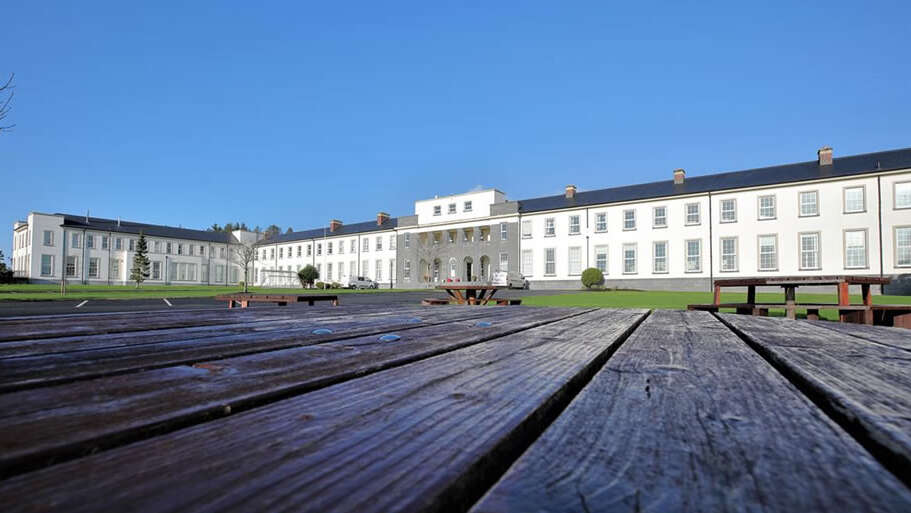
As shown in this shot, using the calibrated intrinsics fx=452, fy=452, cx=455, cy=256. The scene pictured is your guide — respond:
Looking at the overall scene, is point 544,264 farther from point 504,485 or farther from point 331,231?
point 504,485

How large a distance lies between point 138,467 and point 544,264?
3526 cm

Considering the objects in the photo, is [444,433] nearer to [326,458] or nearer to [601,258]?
[326,458]

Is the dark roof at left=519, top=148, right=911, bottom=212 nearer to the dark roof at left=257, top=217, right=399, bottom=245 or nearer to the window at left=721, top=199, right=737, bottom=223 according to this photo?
the window at left=721, top=199, right=737, bottom=223

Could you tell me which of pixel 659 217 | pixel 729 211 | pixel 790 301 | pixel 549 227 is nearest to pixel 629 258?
pixel 659 217

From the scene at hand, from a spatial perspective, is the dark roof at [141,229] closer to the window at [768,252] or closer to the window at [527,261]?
the window at [527,261]

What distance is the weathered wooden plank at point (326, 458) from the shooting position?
15.2 inches

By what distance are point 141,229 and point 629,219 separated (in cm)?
5601

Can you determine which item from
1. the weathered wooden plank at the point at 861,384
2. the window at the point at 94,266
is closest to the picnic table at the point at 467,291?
the weathered wooden plank at the point at 861,384

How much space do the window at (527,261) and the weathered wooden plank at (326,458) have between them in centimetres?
3530

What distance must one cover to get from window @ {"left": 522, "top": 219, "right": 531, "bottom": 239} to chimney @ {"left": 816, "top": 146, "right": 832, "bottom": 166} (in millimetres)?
19008

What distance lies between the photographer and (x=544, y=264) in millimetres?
34969

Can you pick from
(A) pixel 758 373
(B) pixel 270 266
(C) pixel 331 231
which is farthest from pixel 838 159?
(B) pixel 270 266

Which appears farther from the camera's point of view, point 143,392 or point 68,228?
point 68,228

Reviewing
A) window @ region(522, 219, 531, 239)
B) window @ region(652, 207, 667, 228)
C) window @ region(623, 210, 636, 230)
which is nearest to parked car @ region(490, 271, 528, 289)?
window @ region(522, 219, 531, 239)
